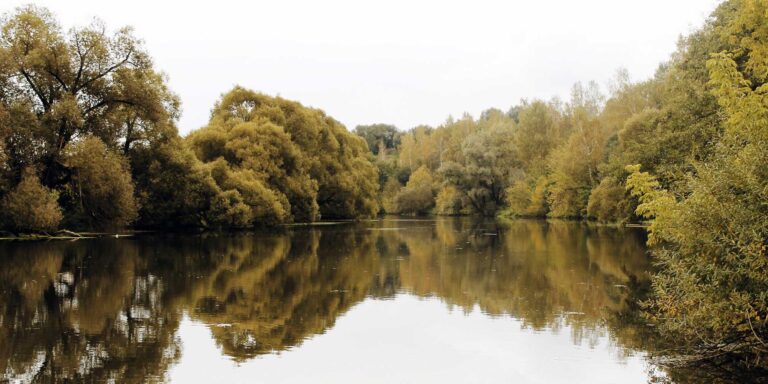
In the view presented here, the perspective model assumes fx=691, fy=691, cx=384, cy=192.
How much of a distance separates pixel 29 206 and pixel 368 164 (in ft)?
157

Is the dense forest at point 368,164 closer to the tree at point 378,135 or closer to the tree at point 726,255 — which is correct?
the tree at point 726,255

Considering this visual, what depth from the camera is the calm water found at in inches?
412

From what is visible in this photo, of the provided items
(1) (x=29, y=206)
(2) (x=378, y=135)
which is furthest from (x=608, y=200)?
(2) (x=378, y=135)

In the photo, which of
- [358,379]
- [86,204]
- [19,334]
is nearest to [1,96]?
[86,204]

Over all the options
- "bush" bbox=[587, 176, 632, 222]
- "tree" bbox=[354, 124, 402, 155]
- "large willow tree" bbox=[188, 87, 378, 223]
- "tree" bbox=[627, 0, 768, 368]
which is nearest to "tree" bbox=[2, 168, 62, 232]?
"large willow tree" bbox=[188, 87, 378, 223]

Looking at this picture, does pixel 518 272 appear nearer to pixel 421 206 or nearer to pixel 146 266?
pixel 146 266

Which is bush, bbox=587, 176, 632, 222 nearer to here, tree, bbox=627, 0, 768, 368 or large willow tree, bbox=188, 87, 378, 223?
large willow tree, bbox=188, 87, 378, 223

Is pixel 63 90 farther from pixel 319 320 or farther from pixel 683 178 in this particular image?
pixel 683 178

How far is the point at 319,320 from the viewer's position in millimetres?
14594

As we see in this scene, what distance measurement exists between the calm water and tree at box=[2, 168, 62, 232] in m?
10.3

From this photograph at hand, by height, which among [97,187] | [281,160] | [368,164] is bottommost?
[97,187]

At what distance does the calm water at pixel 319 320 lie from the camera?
412 inches

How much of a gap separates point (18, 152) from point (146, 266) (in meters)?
19.7

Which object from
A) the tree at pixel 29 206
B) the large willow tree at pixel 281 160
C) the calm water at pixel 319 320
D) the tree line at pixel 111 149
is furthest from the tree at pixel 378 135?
the calm water at pixel 319 320
